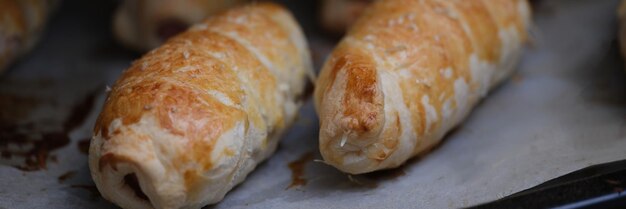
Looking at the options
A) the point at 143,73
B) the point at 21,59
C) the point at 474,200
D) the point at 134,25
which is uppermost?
the point at 143,73

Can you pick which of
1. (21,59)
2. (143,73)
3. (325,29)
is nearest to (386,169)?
(143,73)

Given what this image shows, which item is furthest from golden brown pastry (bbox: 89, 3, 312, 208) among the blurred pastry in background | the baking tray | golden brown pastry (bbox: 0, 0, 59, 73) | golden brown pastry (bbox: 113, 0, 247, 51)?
the blurred pastry in background

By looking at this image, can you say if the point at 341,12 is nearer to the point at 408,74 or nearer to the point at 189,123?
the point at 408,74

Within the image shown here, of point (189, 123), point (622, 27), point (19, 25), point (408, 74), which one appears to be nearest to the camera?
point (189, 123)

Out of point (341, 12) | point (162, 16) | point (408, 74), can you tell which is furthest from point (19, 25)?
point (408, 74)

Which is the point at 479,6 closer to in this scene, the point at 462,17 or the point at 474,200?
the point at 462,17

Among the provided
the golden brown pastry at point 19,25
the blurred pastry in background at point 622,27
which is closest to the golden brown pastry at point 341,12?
the blurred pastry in background at point 622,27
